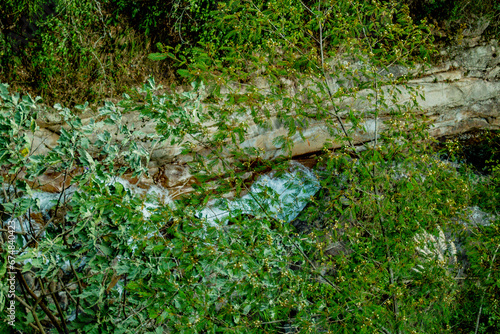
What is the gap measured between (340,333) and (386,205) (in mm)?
Answer: 1126

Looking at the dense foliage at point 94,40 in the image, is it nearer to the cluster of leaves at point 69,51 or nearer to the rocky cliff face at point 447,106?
the cluster of leaves at point 69,51

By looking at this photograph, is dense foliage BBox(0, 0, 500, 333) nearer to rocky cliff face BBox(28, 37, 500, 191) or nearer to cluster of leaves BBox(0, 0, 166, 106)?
cluster of leaves BBox(0, 0, 166, 106)

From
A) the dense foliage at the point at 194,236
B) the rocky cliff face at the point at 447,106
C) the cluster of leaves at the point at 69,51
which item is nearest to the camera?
the dense foliage at the point at 194,236

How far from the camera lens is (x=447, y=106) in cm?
603

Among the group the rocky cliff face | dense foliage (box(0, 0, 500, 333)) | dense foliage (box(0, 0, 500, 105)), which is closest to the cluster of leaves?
dense foliage (box(0, 0, 500, 105))

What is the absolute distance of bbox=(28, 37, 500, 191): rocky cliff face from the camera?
5520 millimetres

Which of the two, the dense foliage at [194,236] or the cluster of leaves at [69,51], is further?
the cluster of leaves at [69,51]

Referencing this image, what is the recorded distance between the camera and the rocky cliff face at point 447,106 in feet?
18.1

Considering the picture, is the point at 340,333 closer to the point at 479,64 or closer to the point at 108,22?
the point at 108,22

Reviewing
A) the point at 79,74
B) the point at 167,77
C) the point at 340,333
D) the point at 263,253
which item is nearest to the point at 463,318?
the point at 340,333

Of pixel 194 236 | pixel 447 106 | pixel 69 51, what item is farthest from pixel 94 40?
pixel 447 106

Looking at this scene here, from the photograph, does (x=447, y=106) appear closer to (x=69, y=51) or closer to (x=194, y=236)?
(x=194, y=236)

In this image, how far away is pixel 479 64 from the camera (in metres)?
5.99

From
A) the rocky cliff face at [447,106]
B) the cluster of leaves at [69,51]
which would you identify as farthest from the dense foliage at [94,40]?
the rocky cliff face at [447,106]
